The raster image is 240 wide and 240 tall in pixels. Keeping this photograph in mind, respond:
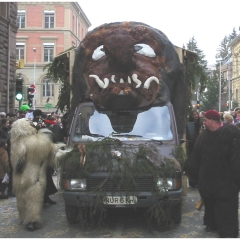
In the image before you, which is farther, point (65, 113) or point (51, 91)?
point (51, 91)

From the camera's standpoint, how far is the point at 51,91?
5306 centimetres

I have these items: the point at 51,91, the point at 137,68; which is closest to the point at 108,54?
the point at 137,68

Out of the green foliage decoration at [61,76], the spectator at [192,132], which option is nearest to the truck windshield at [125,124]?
the spectator at [192,132]

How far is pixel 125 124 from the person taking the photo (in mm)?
8594

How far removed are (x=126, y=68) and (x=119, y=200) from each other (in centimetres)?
276

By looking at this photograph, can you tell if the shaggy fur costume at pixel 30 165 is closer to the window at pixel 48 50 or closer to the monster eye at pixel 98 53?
the monster eye at pixel 98 53

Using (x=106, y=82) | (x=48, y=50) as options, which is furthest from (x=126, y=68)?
(x=48, y=50)

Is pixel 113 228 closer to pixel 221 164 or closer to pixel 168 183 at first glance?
pixel 168 183

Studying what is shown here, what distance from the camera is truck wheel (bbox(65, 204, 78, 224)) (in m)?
7.79

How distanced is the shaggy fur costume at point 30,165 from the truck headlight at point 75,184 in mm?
633

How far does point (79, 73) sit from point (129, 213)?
2.85 meters

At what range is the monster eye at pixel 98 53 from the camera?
923cm

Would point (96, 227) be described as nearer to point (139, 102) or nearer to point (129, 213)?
point (129, 213)

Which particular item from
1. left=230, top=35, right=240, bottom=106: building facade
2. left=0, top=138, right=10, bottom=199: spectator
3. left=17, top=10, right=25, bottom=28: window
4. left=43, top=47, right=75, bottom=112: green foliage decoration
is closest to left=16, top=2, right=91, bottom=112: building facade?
left=17, top=10, right=25, bottom=28: window
